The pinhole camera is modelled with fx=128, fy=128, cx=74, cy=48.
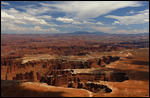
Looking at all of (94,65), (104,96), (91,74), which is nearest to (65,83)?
(91,74)

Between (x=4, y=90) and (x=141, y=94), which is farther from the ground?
(x=4, y=90)

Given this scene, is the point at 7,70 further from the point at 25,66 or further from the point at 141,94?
the point at 141,94

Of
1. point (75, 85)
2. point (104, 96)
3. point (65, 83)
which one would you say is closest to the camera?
point (104, 96)

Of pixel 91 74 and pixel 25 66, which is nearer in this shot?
pixel 91 74

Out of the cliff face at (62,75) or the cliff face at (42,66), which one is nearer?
the cliff face at (62,75)

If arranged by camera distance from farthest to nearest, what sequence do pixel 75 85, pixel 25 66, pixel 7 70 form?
pixel 25 66 → pixel 7 70 → pixel 75 85

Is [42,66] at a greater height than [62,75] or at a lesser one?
greater

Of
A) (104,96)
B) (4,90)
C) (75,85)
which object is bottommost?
(75,85)

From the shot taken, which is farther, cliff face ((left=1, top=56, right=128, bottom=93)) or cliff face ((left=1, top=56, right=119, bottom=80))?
cliff face ((left=1, top=56, right=119, bottom=80))

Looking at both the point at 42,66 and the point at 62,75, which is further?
the point at 42,66

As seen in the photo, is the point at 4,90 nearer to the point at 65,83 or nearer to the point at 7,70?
the point at 65,83
